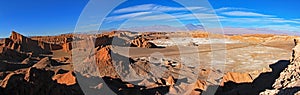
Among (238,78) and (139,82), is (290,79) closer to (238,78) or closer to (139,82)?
(238,78)

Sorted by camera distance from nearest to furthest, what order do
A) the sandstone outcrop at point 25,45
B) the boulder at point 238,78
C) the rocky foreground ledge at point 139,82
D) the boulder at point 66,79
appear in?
the rocky foreground ledge at point 139,82
the boulder at point 66,79
the boulder at point 238,78
the sandstone outcrop at point 25,45

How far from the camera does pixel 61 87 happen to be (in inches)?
565

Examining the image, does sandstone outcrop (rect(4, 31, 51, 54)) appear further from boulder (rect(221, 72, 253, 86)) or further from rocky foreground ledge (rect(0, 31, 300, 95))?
boulder (rect(221, 72, 253, 86))

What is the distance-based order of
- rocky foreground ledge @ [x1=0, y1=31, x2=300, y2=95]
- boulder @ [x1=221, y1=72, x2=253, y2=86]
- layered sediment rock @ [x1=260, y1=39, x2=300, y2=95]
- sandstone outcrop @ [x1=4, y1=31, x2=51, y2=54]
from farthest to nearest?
1. sandstone outcrop @ [x1=4, y1=31, x2=51, y2=54]
2. boulder @ [x1=221, y1=72, x2=253, y2=86]
3. rocky foreground ledge @ [x1=0, y1=31, x2=300, y2=95]
4. layered sediment rock @ [x1=260, y1=39, x2=300, y2=95]

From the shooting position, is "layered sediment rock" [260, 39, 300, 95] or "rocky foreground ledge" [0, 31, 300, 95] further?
"rocky foreground ledge" [0, 31, 300, 95]

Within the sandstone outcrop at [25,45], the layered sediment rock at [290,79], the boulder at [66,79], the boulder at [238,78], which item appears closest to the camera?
the layered sediment rock at [290,79]

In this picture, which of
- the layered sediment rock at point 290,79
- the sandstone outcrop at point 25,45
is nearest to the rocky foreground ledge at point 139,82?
the layered sediment rock at point 290,79

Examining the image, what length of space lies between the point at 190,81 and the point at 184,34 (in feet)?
181

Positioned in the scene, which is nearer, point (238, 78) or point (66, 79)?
point (66, 79)

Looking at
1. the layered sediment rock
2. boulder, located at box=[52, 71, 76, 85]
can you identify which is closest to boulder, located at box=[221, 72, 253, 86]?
the layered sediment rock

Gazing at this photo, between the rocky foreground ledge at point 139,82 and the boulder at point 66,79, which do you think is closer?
the rocky foreground ledge at point 139,82

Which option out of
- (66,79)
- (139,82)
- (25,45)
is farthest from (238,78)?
(25,45)

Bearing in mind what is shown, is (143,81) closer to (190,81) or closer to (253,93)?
(190,81)

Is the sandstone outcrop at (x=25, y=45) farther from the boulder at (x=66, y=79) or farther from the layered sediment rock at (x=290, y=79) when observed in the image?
the layered sediment rock at (x=290, y=79)
